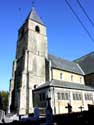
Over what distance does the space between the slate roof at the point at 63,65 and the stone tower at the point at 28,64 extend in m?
2.14

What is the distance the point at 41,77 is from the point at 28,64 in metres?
3.80

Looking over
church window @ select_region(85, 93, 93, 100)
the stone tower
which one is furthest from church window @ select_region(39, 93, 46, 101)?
church window @ select_region(85, 93, 93, 100)

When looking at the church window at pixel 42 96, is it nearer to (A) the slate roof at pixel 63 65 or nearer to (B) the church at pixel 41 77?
(B) the church at pixel 41 77

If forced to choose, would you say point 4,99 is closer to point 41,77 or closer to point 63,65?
point 41,77

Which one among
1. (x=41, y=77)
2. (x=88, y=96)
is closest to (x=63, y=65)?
(x=41, y=77)

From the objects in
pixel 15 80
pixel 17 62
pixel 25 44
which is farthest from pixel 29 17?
pixel 15 80

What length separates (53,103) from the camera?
29688mm

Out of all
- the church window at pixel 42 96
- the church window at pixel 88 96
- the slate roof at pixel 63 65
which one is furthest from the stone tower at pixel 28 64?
the church window at pixel 88 96

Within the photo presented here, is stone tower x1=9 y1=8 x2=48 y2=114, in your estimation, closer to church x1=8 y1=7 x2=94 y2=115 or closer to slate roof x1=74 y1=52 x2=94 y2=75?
church x1=8 y1=7 x2=94 y2=115

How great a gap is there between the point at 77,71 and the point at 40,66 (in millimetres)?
10568

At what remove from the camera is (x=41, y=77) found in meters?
37.5

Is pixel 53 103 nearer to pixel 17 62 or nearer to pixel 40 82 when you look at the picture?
pixel 40 82

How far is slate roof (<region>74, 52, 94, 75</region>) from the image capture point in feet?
144

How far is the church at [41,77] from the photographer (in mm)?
31672
